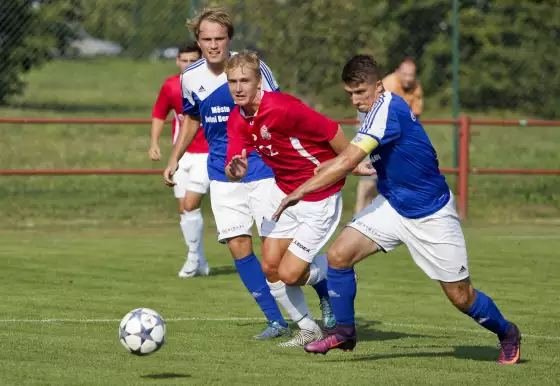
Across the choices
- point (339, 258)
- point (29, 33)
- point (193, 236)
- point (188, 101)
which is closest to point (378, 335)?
point (339, 258)

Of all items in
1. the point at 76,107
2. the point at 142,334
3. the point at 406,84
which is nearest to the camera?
the point at 142,334

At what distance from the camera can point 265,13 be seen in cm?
A: 1812

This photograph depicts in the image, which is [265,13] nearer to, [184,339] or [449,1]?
[449,1]

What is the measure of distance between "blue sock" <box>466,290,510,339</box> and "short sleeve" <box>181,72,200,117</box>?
294cm

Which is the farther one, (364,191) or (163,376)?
(364,191)

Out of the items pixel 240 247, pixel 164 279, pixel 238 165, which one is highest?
pixel 238 165

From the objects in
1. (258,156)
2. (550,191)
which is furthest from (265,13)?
(258,156)

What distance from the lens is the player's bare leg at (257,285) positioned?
830cm

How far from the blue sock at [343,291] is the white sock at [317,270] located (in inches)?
26.6

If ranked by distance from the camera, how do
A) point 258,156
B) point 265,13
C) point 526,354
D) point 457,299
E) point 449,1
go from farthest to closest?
point 449,1, point 265,13, point 258,156, point 526,354, point 457,299

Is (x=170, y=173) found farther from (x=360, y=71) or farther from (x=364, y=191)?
(x=364, y=191)

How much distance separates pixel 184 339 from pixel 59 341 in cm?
84

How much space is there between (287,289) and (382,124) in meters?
1.60

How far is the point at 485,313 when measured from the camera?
7.13 metres
